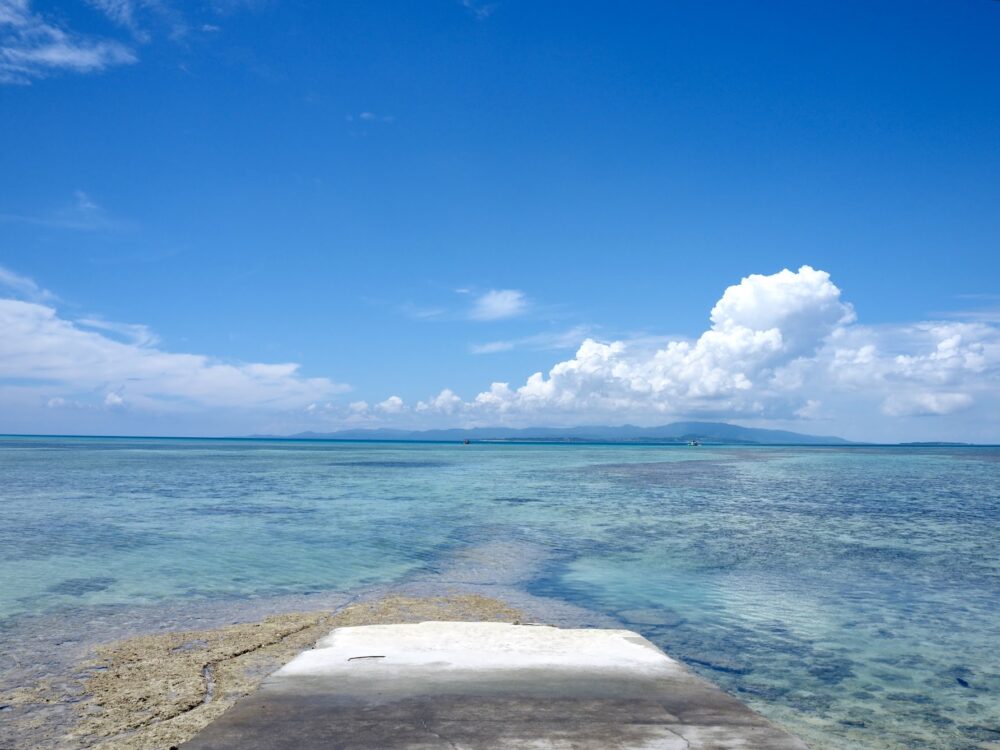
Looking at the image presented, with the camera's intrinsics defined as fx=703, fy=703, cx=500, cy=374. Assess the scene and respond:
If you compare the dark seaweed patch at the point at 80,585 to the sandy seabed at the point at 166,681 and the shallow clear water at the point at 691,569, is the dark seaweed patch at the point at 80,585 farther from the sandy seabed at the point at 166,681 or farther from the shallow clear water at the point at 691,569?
the sandy seabed at the point at 166,681

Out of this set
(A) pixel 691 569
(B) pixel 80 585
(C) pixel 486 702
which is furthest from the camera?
(A) pixel 691 569

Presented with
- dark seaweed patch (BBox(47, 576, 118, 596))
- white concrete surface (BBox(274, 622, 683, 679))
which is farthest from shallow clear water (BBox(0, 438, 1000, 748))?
white concrete surface (BBox(274, 622, 683, 679))

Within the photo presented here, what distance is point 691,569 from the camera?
15383 millimetres

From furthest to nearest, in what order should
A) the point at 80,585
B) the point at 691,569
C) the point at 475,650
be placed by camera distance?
the point at 691,569, the point at 80,585, the point at 475,650

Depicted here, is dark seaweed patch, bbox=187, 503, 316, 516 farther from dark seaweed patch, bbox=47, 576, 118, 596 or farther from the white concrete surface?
the white concrete surface

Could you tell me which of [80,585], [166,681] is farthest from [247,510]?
[166,681]

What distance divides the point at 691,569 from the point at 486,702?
35.0ft

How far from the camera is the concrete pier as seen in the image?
498cm

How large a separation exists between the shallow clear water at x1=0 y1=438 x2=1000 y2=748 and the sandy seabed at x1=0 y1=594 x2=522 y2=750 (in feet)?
7.72

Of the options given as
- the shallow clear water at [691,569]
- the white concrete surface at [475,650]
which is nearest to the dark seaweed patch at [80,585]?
the shallow clear water at [691,569]

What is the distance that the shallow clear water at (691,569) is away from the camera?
832 centimetres

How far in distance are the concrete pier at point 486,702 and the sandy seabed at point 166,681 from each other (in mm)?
1021

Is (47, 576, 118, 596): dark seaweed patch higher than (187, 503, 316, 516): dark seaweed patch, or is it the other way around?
(47, 576, 118, 596): dark seaweed patch

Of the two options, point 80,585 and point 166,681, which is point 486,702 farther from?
point 80,585
